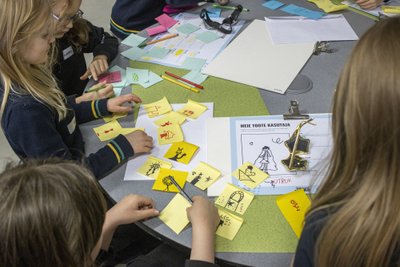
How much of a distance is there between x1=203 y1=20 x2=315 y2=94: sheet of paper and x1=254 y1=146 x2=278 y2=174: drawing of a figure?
273 mm

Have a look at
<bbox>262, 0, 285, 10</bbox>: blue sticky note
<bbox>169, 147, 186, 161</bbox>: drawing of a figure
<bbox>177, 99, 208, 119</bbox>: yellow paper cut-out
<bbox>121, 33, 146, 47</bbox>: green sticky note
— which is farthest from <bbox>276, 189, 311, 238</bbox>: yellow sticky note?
<bbox>262, 0, 285, 10</bbox>: blue sticky note

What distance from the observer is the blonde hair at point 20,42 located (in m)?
0.96

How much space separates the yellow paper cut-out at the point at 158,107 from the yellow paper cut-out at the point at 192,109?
0.05 metres

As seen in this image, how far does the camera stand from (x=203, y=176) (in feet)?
3.07

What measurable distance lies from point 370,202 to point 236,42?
933mm

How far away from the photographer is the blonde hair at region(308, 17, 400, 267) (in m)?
0.58

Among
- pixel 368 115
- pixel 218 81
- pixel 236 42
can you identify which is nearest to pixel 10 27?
pixel 218 81

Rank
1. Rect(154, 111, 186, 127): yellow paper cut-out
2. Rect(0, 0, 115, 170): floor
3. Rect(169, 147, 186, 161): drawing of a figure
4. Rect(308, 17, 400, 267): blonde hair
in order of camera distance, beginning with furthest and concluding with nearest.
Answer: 1. Rect(0, 0, 115, 170): floor
2. Rect(154, 111, 186, 127): yellow paper cut-out
3. Rect(169, 147, 186, 161): drawing of a figure
4. Rect(308, 17, 400, 267): blonde hair

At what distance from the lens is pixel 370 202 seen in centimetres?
60

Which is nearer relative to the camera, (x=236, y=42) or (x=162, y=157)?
(x=162, y=157)

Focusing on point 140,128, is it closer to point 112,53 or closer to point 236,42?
point 112,53

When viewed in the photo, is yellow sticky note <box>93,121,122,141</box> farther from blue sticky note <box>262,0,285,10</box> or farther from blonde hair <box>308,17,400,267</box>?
blue sticky note <box>262,0,285,10</box>

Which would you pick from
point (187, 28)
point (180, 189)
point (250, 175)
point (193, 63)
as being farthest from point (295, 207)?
point (187, 28)

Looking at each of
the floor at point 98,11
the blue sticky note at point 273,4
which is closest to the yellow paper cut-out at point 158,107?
the blue sticky note at point 273,4
